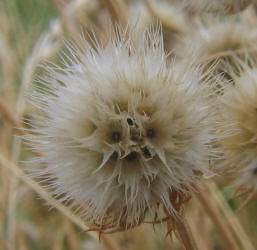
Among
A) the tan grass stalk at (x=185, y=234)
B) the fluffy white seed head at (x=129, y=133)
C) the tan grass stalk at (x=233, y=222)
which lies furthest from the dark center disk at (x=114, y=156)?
the tan grass stalk at (x=233, y=222)

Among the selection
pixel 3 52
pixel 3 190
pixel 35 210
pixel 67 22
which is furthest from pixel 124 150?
pixel 35 210

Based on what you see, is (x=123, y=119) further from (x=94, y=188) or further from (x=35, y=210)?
(x=35, y=210)

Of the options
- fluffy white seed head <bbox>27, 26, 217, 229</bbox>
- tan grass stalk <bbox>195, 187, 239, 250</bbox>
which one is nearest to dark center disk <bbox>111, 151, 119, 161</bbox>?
fluffy white seed head <bbox>27, 26, 217, 229</bbox>

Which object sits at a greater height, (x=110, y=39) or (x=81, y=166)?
(x=110, y=39)

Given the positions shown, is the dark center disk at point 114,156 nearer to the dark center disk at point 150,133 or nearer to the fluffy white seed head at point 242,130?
the dark center disk at point 150,133

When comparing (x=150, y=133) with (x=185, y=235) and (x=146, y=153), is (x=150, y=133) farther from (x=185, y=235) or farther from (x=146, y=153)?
(x=185, y=235)

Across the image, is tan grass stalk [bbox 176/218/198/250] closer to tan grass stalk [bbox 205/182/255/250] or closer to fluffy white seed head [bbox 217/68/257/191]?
fluffy white seed head [bbox 217/68/257/191]

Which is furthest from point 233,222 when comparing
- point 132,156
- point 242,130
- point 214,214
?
point 132,156
